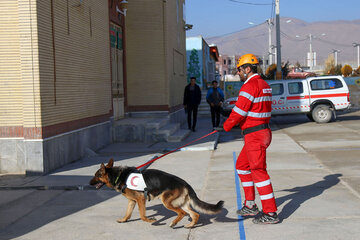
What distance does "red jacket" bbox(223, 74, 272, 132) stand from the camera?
5660mm

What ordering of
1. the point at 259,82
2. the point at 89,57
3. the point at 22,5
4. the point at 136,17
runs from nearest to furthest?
the point at 259,82
the point at 22,5
the point at 89,57
the point at 136,17

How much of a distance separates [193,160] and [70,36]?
14.5ft

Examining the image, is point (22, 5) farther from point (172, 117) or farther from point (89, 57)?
point (172, 117)

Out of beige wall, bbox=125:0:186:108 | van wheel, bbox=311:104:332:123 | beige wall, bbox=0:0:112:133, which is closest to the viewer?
beige wall, bbox=0:0:112:133

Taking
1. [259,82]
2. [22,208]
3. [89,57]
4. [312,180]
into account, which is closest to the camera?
[259,82]

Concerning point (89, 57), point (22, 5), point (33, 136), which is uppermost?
point (22, 5)

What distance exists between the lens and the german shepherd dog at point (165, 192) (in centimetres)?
554

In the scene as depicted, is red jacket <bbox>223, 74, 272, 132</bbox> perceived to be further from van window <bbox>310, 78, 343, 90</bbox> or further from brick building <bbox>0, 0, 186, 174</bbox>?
van window <bbox>310, 78, 343, 90</bbox>

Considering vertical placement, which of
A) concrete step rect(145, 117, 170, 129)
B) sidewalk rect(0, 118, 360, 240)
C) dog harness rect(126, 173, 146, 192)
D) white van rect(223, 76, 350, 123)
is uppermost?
white van rect(223, 76, 350, 123)

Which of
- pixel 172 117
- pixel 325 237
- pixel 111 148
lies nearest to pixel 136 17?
pixel 172 117

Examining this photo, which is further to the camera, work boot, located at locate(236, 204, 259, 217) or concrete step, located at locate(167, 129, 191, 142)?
concrete step, located at locate(167, 129, 191, 142)

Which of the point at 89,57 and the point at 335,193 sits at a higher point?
the point at 89,57

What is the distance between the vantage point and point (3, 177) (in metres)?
9.20

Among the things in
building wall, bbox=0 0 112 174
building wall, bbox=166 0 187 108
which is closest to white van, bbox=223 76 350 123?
building wall, bbox=166 0 187 108
